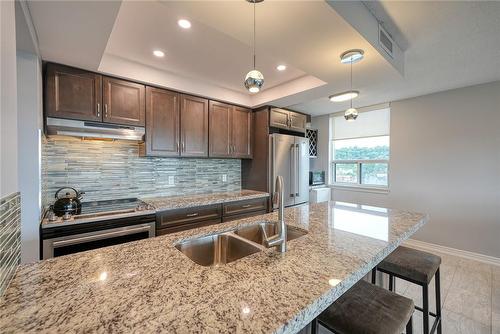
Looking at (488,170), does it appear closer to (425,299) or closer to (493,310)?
(493,310)

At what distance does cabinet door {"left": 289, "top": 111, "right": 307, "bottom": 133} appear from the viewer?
3.82 meters

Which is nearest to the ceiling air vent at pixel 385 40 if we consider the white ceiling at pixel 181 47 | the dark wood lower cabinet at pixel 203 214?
the white ceiling at pixel 181 47

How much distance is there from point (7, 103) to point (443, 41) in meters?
3.00

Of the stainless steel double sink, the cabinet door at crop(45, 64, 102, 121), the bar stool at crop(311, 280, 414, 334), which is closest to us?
the bar stool at crop(311, 280, 414, 334)

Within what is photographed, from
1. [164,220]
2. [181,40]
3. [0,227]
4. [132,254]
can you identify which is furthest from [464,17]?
[164,220]

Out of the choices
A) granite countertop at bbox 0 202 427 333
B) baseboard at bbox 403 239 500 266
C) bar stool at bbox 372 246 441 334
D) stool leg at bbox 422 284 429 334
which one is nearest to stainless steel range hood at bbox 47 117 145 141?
granite countertop at bbox 0 202 427 333

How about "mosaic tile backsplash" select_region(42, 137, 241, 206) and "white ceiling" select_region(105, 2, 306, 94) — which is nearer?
"white ceiling" select_region(105, 2, 306, 94)

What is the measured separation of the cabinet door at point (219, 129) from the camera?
3129mm

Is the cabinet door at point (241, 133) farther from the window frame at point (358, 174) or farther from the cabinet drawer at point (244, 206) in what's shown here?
the window frame at point (358, 174)

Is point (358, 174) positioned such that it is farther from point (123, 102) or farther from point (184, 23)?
point (123, 102)

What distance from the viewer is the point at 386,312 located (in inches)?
42.7

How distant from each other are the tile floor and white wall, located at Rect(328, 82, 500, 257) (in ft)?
1.58

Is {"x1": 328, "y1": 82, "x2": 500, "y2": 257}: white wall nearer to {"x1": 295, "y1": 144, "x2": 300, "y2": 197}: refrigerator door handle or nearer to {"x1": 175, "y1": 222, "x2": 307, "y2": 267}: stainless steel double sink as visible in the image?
{"x1": 295, "y1": 144, "x2": 300, "y2": 197}: refrigerator door handle

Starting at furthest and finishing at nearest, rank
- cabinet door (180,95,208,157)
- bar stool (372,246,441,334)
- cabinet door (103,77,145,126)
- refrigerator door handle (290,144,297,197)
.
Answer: refrigerator door handle (290,144,297,197) < cabinet door (180,95,208,157) < cabinet door (103,77,145,126) < bar stool (372,246,441,334)
